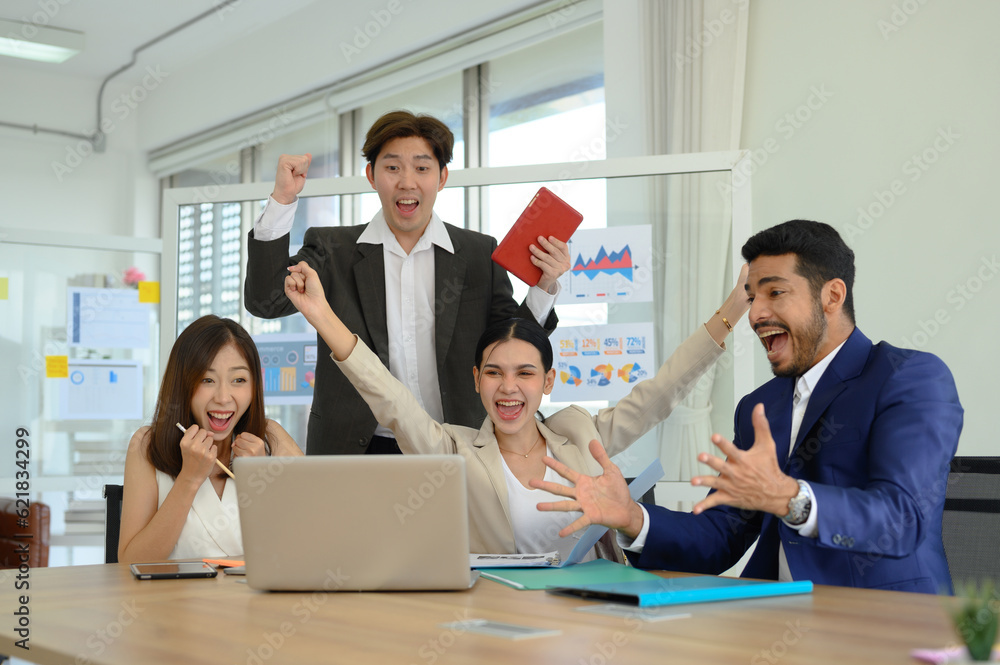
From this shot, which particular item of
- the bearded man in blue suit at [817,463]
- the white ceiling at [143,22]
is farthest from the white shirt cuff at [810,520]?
the white ceiling at [143,22]

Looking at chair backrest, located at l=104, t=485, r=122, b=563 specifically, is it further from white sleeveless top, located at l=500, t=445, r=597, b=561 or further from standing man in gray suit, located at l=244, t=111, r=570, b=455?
white sleeveless top, located at l=500, t=445, r=597, b=561

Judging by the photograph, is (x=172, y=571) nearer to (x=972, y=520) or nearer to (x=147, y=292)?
(x=972, y=520)

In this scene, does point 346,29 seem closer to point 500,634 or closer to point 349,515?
point 349,515

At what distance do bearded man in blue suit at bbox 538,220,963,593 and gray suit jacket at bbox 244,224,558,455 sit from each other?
0.79 m

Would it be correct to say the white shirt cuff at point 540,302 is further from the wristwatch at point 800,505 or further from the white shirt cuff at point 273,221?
the wristwatch at point 800,505

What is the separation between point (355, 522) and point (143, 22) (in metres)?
5.48

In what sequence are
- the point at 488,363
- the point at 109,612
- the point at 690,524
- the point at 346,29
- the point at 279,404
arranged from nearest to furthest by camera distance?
the point at 109,612 → the point at 690,524 → the point at 488,363 → the point at 279,404 → the point at 346,29

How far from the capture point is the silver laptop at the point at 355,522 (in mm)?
1278

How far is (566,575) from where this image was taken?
1.40 m

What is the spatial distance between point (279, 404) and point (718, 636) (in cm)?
264

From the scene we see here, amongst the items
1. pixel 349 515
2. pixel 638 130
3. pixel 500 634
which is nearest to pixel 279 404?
pixel 638 130

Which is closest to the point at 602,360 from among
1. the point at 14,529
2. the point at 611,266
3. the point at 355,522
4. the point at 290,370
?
the point at 611,266

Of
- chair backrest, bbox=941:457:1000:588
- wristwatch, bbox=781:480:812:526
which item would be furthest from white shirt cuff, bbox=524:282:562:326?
wristwatch, bbox=781:480:812:526

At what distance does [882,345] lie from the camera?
167 centimetres
